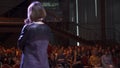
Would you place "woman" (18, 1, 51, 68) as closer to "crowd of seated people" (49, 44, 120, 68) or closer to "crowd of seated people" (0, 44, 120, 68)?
"crowd of seated people" (49, 44, 120, 68)

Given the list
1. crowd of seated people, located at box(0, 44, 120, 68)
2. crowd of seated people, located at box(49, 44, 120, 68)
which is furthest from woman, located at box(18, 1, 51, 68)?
crowd of seated people, located at box(0, 44, 120, 68)

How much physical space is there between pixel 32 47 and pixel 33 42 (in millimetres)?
42

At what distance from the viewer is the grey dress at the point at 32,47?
3223mm

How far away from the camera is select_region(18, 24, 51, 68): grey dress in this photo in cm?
322

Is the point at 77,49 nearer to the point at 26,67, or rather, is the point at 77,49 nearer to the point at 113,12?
the point at 113,12

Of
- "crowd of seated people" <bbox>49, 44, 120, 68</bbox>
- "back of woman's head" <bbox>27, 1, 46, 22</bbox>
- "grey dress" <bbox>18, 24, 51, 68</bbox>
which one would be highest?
"back of woman's head" <bbox>27, 1, 46, 22</bbox>

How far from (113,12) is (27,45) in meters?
15.2

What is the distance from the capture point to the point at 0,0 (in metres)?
16.0

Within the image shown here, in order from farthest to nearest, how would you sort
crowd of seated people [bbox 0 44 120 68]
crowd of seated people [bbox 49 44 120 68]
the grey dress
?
crowd of seated people [bbox 0 44 120 68]
crowd of seated people [bbox 49 44 120 68]
the grey dress

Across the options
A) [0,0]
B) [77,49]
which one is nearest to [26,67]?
[77,49]

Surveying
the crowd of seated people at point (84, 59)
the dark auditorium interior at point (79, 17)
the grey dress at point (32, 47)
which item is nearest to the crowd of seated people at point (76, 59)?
the crowd of seated people at point (84, 59)

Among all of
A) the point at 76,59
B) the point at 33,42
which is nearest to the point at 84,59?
the point at 76,59

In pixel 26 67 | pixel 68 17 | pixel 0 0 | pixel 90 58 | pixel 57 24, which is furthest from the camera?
pixel 68 17

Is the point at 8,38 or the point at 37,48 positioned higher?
the point at 37,48
